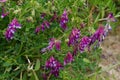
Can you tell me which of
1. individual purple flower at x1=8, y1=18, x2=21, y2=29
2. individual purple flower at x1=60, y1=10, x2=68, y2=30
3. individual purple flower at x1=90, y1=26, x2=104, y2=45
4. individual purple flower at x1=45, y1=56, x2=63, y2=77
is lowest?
individual purple flower at x1=45, y1=56, x2=63, y2=77

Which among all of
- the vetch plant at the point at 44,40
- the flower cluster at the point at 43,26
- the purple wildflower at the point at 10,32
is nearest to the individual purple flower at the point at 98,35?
the vetch plant at the point at 44,40

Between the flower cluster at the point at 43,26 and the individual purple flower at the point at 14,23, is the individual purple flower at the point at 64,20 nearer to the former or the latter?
the flower cluster at the point at 43,26

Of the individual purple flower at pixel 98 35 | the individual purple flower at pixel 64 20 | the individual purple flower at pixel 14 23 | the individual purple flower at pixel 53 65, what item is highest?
the individual purple flower at pixel 14 23

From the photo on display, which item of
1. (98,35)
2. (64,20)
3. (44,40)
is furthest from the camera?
(44,40)

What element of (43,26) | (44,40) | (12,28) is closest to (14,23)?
(12,28)

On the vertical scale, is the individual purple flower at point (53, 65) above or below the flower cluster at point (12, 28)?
below

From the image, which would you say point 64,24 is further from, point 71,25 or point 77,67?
point 77,67

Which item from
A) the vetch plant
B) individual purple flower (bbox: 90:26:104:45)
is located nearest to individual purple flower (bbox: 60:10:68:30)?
the vetch plant

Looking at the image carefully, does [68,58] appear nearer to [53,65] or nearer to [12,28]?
[53,65]

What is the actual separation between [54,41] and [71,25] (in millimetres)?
256

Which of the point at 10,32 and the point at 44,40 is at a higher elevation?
the point at 10,32

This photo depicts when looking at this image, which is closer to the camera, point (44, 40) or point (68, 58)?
point (68, 58)

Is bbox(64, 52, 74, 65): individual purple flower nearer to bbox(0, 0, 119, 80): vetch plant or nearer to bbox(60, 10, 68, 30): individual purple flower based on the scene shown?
bbox(0, 0, 119, 80): vetch plant

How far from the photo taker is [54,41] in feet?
5.38
